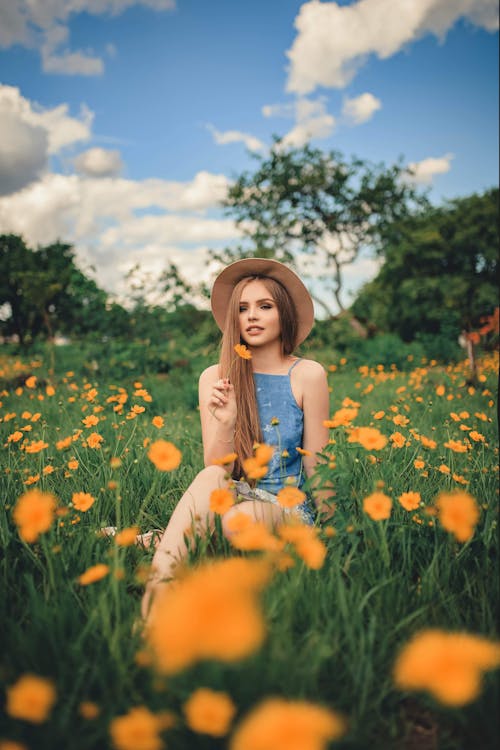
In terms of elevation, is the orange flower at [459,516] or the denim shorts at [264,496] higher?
the orange flower at [459,516]

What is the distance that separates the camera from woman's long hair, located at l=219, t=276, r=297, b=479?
1.88m

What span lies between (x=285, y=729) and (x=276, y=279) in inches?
73.6

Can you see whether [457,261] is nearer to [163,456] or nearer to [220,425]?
[220,425]

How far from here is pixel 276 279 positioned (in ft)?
7.01

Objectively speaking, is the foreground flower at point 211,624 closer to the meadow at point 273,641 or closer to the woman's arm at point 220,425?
the meadow at point 273,641

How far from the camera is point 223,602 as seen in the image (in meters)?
0.49

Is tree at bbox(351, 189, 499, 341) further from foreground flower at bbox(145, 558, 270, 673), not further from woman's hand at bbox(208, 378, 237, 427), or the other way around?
foreground flower at bbox(145, 558, 270, 673)

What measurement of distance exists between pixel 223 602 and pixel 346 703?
0.60 meters

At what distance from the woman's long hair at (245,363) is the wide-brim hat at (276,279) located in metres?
0.03

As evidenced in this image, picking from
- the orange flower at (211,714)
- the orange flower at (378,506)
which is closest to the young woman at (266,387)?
the orange flower at (378,506)

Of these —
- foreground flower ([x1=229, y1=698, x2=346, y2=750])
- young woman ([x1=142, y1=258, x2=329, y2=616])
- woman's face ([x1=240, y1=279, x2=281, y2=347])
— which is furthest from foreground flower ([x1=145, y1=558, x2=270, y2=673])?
woman's face ([x1=240, y1=279, x2=281, y2=347])

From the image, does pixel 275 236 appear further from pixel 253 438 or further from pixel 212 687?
pixel 212 687

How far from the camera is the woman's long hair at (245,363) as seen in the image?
1.88 metres

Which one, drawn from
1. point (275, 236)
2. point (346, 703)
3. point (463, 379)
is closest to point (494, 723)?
point (346, 703)
